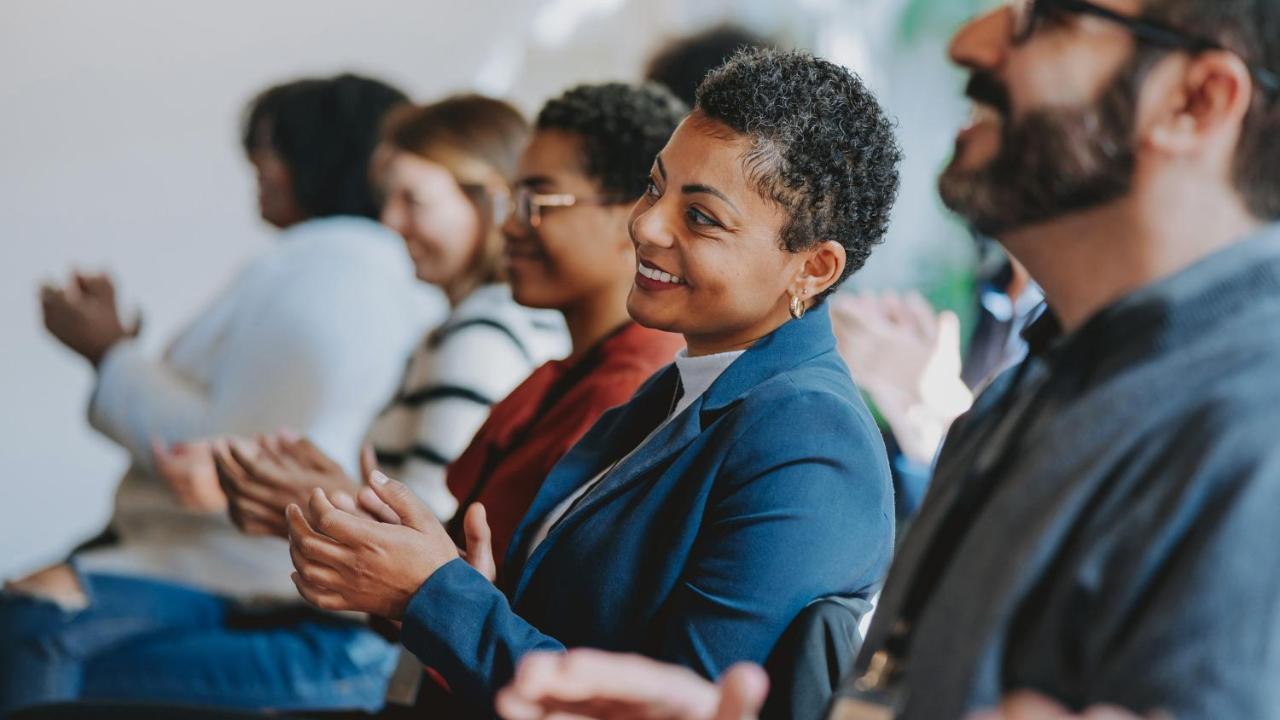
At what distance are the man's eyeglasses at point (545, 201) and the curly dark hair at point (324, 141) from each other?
97cm

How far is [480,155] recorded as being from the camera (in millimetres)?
2428

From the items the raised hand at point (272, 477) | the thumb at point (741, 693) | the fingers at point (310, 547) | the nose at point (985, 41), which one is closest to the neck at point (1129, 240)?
the nose at point (985, 41)

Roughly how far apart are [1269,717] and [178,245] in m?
4.25

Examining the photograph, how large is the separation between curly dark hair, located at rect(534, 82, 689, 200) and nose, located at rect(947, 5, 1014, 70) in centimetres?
95

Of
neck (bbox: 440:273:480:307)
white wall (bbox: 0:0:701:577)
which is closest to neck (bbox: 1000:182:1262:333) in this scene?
neck (bbox: 440:273:480:307)

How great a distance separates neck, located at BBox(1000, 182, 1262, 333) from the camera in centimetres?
82

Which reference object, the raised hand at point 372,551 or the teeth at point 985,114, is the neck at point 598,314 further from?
the teeth at point 985,114

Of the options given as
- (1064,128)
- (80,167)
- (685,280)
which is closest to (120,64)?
(80,167)

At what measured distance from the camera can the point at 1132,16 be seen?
0.82m

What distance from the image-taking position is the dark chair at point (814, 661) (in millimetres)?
1126

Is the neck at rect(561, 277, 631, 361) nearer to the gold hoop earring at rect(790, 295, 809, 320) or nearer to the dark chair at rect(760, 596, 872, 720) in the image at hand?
the gold hoop earring at rect(790, 295, 809, 320)

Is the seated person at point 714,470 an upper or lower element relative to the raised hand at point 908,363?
upper

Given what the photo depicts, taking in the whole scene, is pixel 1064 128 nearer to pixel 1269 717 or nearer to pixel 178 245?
pixel 1269 717

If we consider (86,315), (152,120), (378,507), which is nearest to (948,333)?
(378,507)
